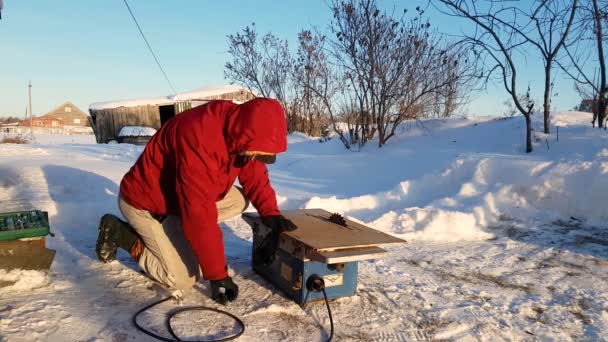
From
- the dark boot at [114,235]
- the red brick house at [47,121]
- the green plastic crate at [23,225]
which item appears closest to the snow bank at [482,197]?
the dark boot at [114,235]

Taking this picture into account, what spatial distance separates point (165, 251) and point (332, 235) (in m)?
0.95

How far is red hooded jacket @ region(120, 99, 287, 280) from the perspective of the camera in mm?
2156

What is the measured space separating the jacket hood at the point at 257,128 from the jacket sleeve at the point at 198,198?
0.55 ft

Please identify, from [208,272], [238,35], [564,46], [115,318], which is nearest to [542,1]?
[564,46]

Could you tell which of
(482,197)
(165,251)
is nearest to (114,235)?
(165,251)

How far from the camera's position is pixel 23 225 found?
251 centimetres

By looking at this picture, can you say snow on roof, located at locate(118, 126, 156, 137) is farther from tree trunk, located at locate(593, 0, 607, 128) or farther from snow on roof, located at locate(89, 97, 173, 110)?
tree trunk, located at locate(593, 0, 607, 128)

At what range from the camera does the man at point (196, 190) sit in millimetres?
2170

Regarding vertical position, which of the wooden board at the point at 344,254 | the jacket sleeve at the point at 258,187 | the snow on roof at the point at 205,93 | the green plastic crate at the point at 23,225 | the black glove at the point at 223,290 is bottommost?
the black glove at the point at 223,290

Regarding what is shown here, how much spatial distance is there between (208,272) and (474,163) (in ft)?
13.9

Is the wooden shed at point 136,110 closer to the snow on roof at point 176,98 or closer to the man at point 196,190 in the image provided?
the snow on roof at point 176,98

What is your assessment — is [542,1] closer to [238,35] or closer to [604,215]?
[604,215]

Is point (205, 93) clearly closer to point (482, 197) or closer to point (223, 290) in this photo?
point (482, 197)

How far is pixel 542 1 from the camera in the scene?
6234 millimetres
